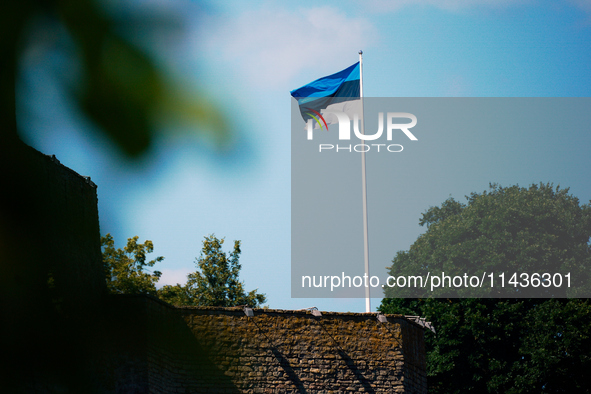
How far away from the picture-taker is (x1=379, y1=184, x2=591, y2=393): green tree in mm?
27211

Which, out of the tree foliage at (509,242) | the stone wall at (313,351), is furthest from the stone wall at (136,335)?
the tree foliage at (509,242)

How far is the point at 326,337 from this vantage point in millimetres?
17281

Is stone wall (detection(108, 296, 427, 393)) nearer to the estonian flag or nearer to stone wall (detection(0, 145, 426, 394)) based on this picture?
stone wall (detection(0, 145, 426, 394))

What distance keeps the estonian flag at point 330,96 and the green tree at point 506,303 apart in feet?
36.1

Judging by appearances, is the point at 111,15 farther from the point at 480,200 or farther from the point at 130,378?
the point at 480,200

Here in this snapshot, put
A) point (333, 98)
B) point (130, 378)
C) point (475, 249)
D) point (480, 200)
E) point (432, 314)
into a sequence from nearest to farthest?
point (130, 378), point (333, 98), point (432, 314), point (475, 249), point (480, 200)

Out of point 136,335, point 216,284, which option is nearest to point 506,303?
point 216,284

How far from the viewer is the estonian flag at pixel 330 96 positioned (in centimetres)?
2142

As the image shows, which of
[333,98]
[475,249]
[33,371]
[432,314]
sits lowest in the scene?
[33,371]

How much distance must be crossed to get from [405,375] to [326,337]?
223 centimetres

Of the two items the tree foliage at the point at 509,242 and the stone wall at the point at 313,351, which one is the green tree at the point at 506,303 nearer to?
the tree foliage at the point at 509,242

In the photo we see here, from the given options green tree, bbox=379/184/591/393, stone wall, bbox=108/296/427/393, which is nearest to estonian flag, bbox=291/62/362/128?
stone wall, bbox=108/296/427/393

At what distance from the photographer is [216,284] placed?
28516 millimetres

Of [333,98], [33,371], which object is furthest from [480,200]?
[33,371]
